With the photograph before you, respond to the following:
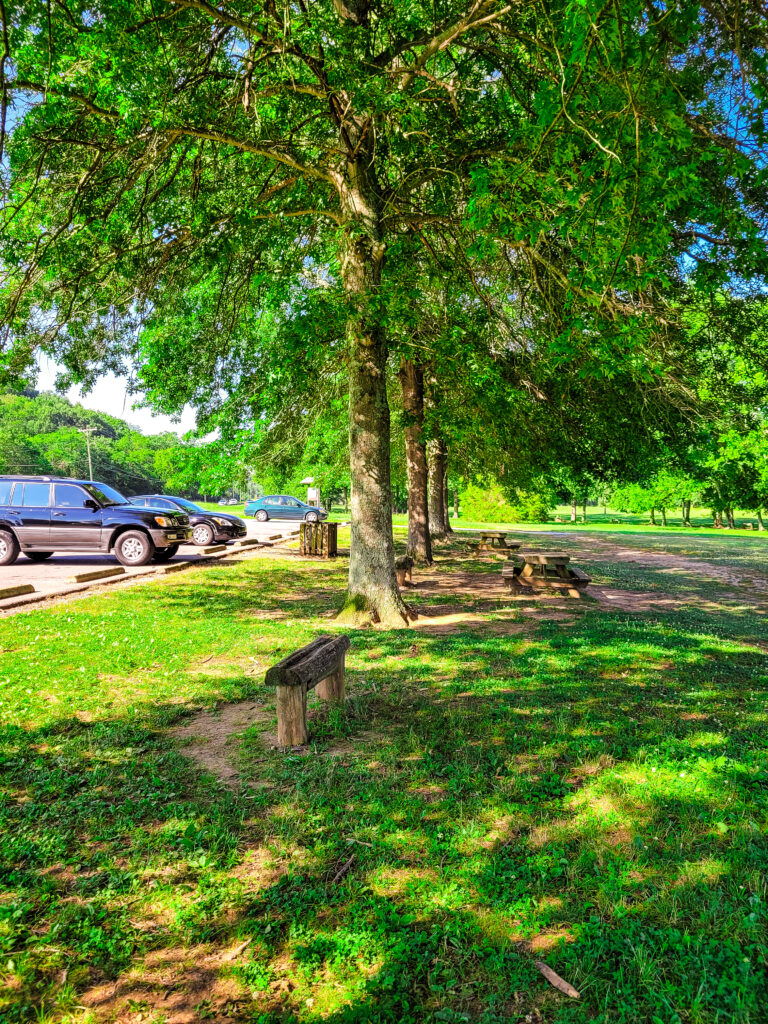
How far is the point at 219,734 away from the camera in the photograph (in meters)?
4.75

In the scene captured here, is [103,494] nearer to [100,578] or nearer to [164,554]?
[164,554]

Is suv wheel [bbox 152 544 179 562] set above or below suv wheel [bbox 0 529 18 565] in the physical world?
below

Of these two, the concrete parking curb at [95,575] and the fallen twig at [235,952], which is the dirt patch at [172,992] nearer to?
the fallen twig at [235,952]

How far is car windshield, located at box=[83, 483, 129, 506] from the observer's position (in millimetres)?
14310

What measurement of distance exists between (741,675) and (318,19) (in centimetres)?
900

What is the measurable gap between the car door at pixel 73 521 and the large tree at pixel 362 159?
407 cm

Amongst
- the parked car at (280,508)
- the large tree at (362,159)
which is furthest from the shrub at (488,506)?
the large tree at (362,159)

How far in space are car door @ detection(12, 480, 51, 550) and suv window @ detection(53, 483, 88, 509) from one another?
0.75 feet

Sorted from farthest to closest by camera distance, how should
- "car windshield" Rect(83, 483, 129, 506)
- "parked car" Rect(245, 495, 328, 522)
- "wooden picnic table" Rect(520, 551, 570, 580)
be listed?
"parked car" Rect(245, 495, 328, 522) → "car windshield" Rect(83, 483, 129, 506) → "wooden picnic table" Rect(520, 551, 570, 580)

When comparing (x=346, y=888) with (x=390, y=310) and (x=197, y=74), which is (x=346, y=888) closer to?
(x=390, y=310)

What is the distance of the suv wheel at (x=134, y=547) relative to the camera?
1444cm

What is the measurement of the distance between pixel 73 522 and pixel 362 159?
10370 mm

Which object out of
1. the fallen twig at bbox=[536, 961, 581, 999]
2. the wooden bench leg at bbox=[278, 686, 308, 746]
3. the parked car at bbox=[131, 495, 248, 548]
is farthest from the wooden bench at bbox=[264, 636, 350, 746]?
the parked car at bbox=[131, 495, 248, 548]

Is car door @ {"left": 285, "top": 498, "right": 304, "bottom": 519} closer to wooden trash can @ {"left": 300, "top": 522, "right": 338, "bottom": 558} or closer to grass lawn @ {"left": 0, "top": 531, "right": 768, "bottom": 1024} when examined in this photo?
wooden trash can @ {"left": 300, "top": 522, "right": 338, "bottom": 558}
